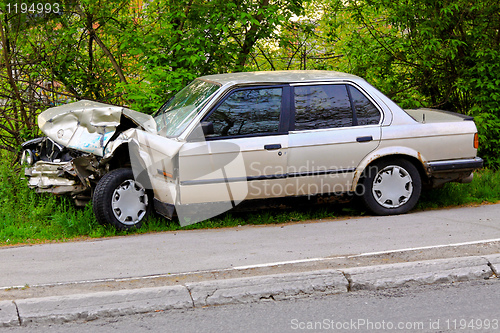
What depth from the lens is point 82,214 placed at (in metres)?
6.99

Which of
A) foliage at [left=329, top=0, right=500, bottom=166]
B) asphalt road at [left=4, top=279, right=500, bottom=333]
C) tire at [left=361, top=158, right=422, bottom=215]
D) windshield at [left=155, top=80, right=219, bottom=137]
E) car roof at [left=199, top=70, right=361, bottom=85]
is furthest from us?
foliage at [left=329, top=0, right=500, bottom=166]

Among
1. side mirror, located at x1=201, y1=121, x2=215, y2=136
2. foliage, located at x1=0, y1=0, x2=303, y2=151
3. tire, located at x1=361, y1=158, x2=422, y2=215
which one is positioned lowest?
tire, located at x1=361, y1=158, x2=422, y2=215

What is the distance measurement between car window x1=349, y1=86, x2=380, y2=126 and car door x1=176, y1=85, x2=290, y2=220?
86cm

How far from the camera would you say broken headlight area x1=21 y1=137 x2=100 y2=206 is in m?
6.81

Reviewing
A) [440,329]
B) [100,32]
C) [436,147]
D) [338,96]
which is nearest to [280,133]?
[338,96]

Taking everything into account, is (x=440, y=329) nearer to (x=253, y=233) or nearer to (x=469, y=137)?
(x=253, y=233)

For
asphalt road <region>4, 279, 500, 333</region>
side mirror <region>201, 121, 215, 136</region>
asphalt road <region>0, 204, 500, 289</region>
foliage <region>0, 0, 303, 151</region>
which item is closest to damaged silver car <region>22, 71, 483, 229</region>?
side mirror <region>201, 121, 215, 136</region>

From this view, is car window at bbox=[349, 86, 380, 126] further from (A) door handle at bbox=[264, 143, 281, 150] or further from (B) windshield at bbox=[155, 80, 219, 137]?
(B) windshield at bbox=[155, 80, 219, 137]

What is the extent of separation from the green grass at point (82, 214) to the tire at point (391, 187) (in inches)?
13.7

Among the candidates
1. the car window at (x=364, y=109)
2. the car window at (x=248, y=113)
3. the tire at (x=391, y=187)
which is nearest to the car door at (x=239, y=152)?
the car window at (x=248, y=113)

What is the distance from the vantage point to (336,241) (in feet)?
19.7

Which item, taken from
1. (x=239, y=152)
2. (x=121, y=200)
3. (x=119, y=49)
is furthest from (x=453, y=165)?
(x=119, y=49)

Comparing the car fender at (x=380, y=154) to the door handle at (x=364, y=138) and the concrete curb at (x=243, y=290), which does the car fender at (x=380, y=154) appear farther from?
the concrete curb at (x=243, y=290)

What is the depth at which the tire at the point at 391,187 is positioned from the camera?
6.98 metres
